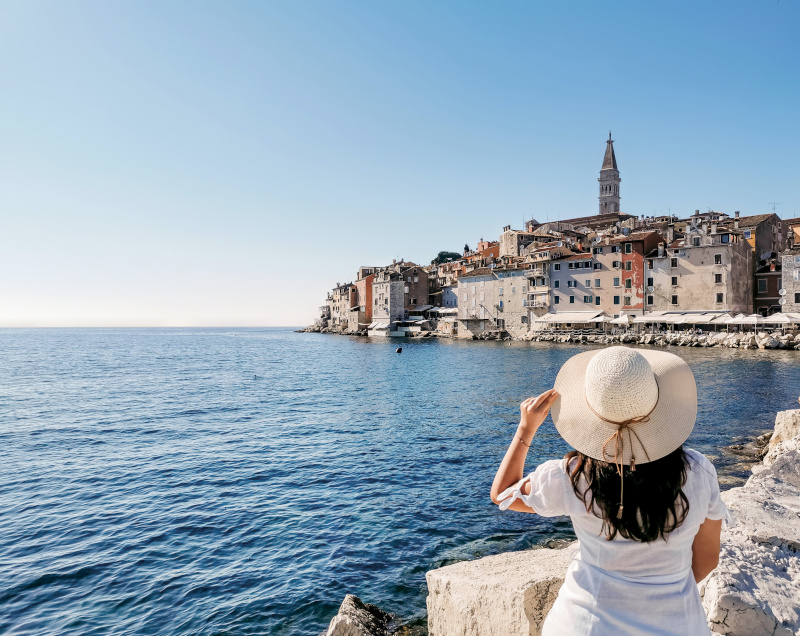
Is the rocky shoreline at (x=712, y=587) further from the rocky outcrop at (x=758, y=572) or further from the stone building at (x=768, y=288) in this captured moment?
the stone building at (x=768, y=288)

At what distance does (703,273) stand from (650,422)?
195ft

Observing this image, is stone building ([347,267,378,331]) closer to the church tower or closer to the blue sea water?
the church tower

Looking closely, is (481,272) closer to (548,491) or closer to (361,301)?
(361,301)

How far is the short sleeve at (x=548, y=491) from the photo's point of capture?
1917 millimetres

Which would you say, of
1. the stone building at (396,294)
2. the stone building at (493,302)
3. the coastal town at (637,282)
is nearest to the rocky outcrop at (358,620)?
the coastal town at (637,282)

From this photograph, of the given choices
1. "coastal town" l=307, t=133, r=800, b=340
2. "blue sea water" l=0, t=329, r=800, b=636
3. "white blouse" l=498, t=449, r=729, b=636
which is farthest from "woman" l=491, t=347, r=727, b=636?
"coastal town" l=307, t=133, r=800, b=340

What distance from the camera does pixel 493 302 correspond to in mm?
72438

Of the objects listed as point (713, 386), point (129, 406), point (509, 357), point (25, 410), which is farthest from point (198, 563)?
point (509, 357)

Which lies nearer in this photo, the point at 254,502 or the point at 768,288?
the point at 254,502

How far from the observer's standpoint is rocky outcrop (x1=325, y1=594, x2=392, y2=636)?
5965 mm

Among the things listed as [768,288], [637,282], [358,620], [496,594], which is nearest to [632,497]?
[496,594]

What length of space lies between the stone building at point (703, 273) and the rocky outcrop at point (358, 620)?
5575 cm

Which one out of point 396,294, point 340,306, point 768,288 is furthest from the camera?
point 340,306

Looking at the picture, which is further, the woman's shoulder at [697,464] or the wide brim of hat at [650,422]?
the woman's shoulder at [697,464]
